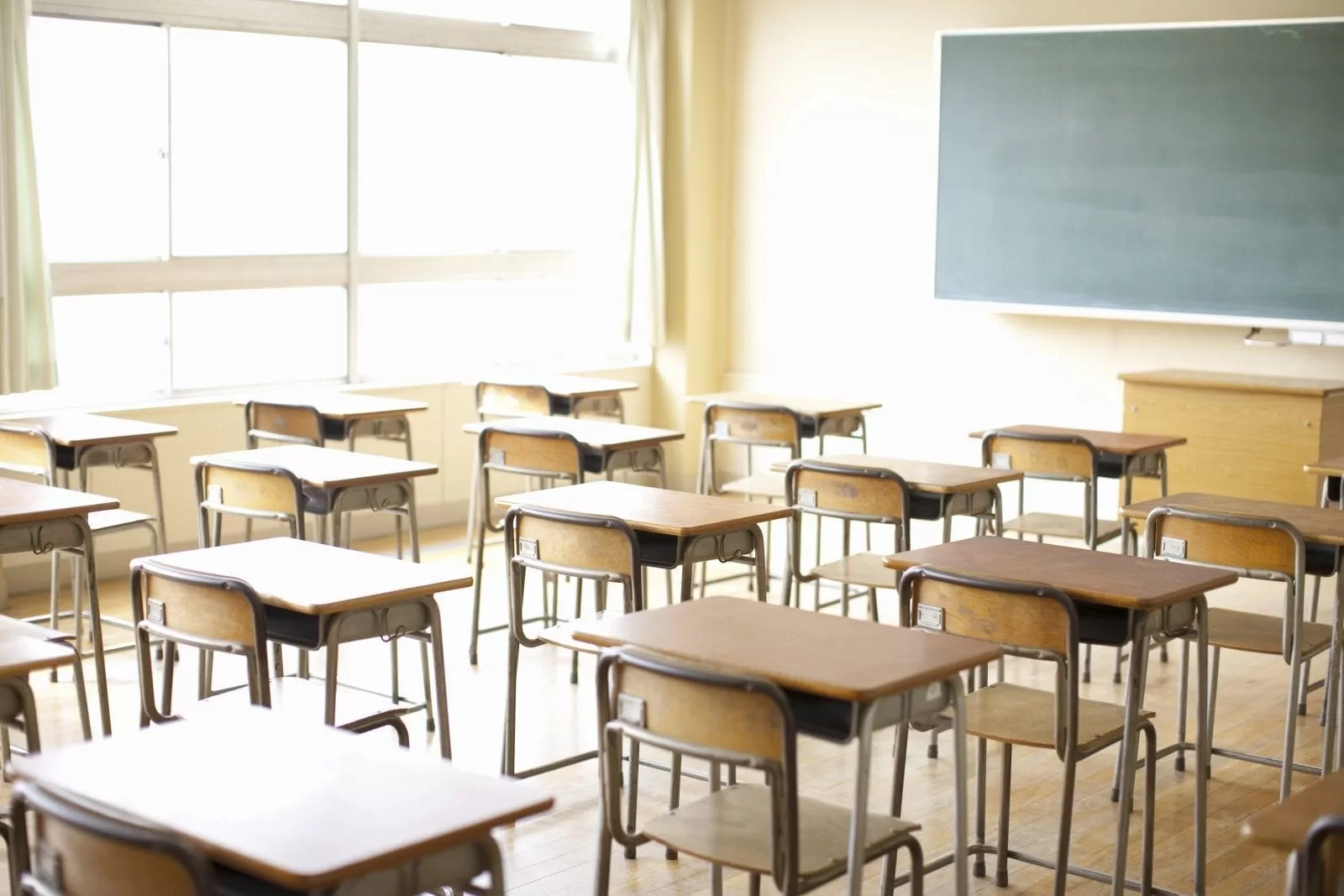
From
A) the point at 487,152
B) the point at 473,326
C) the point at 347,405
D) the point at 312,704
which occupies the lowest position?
the point at 312,704

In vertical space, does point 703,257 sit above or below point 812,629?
above

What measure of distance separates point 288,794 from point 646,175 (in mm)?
7344

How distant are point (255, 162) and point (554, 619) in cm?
304

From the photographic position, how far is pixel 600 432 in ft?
19.4

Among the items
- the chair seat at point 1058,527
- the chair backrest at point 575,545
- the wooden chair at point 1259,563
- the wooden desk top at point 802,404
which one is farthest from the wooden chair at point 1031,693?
the wooden desk top at point 802,404

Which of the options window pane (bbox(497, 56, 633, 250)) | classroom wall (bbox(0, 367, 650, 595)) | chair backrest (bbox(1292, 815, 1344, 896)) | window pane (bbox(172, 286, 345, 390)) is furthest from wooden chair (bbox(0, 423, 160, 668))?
chair backrest (bbox(1292, 815, 1344, 896))

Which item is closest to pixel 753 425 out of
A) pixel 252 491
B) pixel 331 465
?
pixel 331 465

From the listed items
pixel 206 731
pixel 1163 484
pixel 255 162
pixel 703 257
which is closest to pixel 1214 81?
pixel 1163 484

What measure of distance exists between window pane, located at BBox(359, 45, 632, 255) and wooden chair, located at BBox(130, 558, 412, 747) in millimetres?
4883

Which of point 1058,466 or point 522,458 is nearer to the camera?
point 1058,466

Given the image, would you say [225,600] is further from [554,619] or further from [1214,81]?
[1214,81]

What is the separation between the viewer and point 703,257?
9.43 m

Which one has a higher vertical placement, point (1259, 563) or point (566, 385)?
point (566, 385)

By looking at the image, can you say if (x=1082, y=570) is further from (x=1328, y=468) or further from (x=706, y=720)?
(x=1328, y=468)
